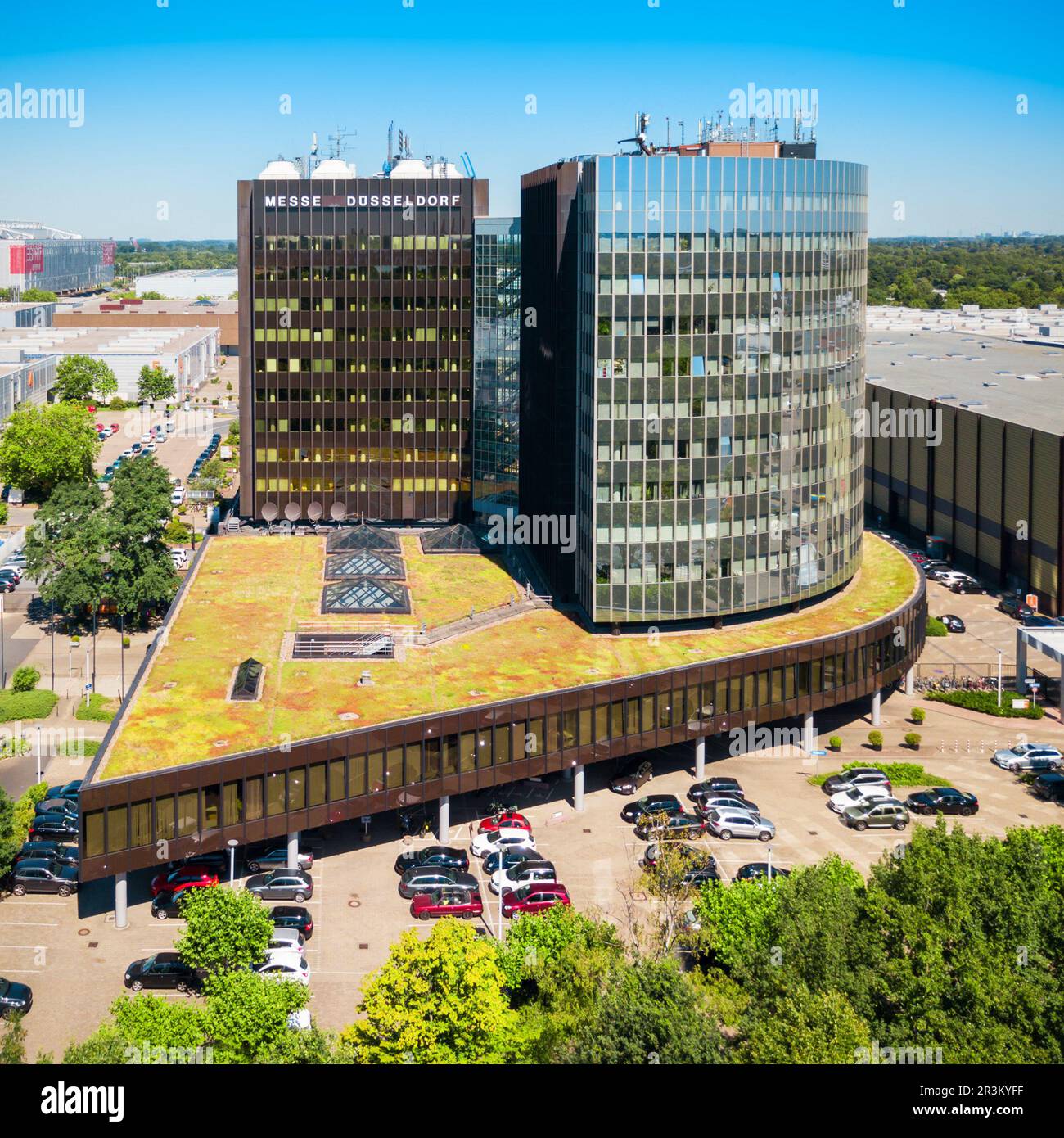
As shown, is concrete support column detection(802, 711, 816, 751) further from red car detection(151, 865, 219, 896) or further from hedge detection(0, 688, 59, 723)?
hedge detection(0, 688, 59, 723)

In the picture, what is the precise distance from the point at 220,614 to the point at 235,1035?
4355cm

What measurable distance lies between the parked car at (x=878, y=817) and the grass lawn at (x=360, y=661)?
38.6 ft

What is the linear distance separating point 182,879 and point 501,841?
15.4 m

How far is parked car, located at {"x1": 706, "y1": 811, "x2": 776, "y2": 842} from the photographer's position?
63.5 m

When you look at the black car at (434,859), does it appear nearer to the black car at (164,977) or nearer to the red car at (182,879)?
the red car at (182,879)

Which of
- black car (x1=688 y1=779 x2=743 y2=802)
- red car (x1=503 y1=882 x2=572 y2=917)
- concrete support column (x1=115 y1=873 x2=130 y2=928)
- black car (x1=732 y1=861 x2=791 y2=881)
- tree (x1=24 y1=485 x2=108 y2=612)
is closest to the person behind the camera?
concrete support column (x1=115 y1=873 x2=130 y2=928)

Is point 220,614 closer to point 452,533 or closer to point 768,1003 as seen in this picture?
point 452,533

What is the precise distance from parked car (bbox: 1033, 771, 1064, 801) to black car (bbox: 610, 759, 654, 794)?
71.9 ft

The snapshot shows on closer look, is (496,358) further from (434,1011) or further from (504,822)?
(434,1011)

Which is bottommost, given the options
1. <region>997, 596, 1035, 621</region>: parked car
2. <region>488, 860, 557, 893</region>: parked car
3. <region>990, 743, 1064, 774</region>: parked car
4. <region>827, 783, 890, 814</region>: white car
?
<region>488, 860, 557, 893</region>: parked car

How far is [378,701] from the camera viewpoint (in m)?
63.4

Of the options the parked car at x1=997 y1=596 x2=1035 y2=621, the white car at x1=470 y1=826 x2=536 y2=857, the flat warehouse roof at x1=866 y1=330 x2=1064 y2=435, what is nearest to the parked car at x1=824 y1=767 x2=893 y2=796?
the white car at x1=470 y1=826 x2=536 y2=857
